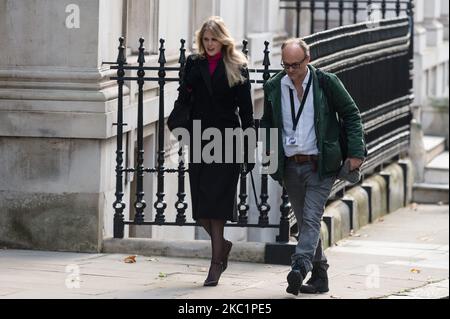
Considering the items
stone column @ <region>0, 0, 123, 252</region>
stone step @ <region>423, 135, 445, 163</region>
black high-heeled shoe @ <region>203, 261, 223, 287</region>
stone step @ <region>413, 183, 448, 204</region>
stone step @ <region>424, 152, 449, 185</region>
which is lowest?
stone step @ <region>413, 183, 448, 204</region>

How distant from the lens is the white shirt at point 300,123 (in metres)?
11.5

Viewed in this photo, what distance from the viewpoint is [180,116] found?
11844 mm

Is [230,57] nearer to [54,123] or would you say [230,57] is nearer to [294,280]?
[294,280]

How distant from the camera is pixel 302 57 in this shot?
1142 centimetres

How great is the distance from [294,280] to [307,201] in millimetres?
540

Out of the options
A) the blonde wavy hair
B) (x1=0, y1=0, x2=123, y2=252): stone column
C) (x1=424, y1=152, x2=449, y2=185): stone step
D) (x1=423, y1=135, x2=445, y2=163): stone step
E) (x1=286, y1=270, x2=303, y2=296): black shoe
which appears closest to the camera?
(x1=286, y1=270, x2=303, y2=296): black shoe

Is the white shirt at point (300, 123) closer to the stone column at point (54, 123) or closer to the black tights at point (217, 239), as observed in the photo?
the black tights at point (217, 239)

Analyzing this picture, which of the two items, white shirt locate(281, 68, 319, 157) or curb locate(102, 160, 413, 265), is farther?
curb locate(102, 160, 413, 265)

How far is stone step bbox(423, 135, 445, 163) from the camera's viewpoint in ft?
79.1

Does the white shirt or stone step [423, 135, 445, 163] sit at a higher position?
the white shirt

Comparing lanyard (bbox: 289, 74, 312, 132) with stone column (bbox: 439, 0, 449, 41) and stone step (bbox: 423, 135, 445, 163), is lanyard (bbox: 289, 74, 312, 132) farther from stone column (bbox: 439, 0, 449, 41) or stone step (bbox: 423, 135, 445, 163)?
stone column (bbox: 439, 0, 449, 41)

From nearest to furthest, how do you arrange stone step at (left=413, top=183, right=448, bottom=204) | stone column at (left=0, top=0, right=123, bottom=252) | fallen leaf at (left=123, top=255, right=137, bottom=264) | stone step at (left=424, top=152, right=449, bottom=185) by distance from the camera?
fallen leaf at (left=123, top=255, right=137, bottom=264)
stone column at (left=0, top=0, right=123, bottom=252)
stone step at (left=413, top=183, right=448, bottom=204)
stone step at (left=424, top=152, right=449, bottom=185)

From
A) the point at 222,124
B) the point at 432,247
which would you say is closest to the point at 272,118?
the point at 222,124

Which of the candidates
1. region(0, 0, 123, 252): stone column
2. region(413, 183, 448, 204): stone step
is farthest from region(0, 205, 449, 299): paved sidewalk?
region(413, 183, 448, 204): stone step
